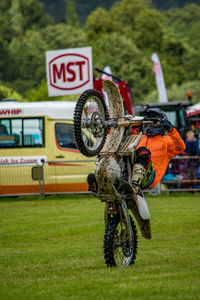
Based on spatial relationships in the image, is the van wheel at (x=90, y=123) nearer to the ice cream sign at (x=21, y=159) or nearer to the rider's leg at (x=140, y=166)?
→ the rider's leg at (x=140, y=166)

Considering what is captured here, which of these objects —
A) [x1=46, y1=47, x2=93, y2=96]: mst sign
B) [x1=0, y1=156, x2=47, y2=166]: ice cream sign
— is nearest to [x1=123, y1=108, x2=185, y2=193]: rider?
[x1=0, y1=156, x2=47, y2=166]: ice cream sign

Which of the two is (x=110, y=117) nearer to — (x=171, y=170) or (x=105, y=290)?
(x=105, y=290)

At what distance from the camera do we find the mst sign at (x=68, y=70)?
22.7 meters

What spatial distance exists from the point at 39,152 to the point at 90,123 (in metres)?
14.0

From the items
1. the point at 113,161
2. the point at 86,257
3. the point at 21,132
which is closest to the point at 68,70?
the point at 21,132

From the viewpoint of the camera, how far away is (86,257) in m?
10.1

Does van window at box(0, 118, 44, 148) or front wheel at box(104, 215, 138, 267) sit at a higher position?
van window at box(0, 118, 44, 148)

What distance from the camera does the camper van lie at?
22.1 metres

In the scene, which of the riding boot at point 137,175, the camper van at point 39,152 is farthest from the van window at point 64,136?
the riding boot at point 137,175

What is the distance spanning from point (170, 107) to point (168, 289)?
71.9 ft

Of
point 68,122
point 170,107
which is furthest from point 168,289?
point 170,107

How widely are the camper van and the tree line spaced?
53398 millimetres

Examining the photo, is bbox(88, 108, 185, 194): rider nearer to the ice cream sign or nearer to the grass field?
the grass field

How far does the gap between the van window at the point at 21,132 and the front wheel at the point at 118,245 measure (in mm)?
14042
